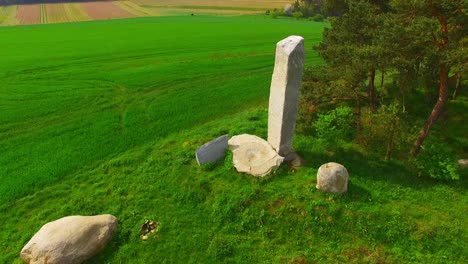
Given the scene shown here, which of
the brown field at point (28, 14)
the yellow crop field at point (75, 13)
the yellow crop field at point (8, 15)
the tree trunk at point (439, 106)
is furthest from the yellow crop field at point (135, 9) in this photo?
the tree trunk at point (439, 106)

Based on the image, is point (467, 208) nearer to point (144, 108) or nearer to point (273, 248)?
point (273, 248)

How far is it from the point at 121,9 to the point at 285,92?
314 ft

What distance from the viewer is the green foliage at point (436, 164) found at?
1683 cm

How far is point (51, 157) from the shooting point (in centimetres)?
2059

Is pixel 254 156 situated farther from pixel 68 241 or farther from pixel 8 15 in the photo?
pixel 8 15

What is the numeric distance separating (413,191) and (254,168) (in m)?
7.66

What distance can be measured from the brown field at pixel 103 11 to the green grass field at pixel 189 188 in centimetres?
6038

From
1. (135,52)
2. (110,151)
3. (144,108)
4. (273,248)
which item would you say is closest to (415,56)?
A: (273,248)

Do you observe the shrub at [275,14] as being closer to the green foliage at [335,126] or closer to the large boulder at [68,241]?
the green foliage at [335,126]

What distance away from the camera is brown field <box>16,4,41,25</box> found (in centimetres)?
8112

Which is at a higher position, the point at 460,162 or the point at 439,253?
the point at 460,162

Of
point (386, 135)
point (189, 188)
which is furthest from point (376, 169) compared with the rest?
point (189, 188)

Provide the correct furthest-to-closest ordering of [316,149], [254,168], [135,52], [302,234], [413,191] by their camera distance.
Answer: [135,52], [316,149], [254,168], [413,191], [302,234]

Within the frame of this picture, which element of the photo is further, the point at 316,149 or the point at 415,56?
the point at 316,149
